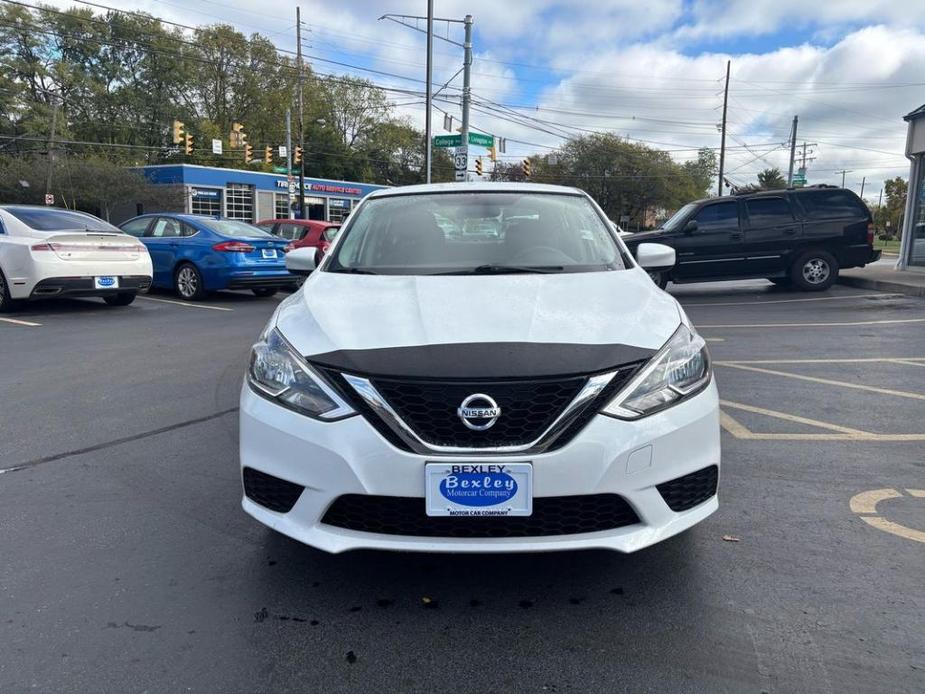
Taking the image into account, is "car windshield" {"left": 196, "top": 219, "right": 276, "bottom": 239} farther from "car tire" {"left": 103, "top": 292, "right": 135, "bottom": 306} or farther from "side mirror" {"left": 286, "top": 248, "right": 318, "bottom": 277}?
"side mirror" {"left": 286, "top": 248, "right": 318, "bottom": 277}

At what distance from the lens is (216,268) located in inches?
470

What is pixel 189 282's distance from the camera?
12383mm

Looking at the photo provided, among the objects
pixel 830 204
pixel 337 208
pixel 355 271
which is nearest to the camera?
pixel 355 271

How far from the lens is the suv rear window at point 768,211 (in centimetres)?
1330

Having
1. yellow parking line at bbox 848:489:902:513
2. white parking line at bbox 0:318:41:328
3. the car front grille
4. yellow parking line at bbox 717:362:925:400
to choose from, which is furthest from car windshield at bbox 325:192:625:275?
white parking line at bbox 0:318:41:328

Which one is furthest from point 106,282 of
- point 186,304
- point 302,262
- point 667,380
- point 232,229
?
point 667,380

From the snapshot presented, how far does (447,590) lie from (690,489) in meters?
0.99

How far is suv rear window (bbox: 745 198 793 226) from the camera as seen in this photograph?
1330 cm

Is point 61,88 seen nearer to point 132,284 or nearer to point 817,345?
point 132,284

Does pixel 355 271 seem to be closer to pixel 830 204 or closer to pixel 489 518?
pixel 489 518

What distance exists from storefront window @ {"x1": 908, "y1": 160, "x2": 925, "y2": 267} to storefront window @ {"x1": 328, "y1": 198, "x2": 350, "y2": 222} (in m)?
44.6

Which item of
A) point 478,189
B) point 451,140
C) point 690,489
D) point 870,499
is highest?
point 451,140

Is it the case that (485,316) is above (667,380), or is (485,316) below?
above

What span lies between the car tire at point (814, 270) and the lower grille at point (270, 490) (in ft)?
42.6
